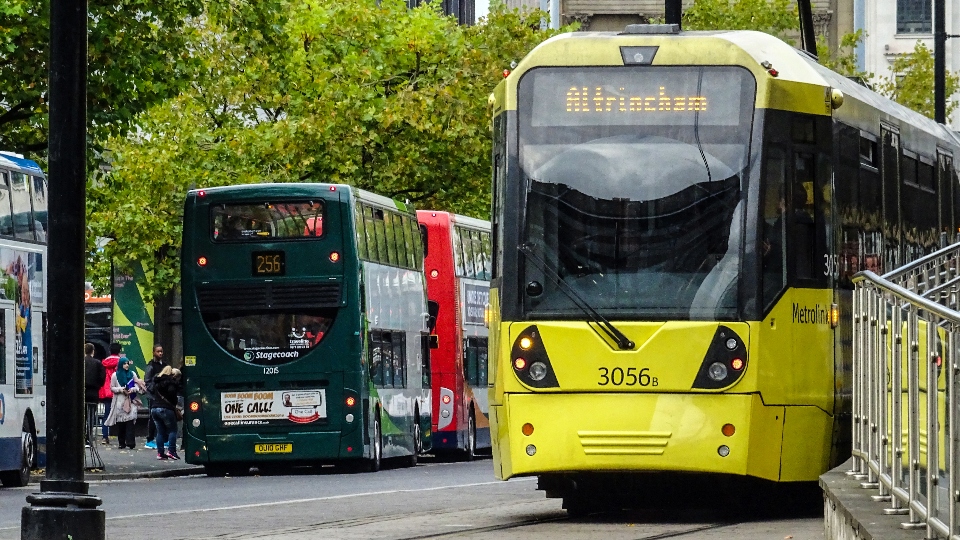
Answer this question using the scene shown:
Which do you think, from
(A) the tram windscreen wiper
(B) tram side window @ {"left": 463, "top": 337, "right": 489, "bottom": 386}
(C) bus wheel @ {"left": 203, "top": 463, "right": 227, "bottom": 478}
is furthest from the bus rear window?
(A) the tram windscreen wiper

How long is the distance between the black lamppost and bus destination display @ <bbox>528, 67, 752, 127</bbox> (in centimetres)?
475

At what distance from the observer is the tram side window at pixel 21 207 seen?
26469mm

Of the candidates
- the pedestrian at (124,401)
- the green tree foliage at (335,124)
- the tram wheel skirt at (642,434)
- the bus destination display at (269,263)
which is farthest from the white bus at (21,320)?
the green tree foliage at (335,124)

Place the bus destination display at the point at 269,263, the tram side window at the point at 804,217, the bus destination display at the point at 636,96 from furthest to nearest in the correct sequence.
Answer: the bus destination display at the point at 269,263, the tram side window at the point at 804,217, the bus destination display at the point at 636,96

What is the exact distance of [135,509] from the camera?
19547 mm

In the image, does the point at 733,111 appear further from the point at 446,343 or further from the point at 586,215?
the point at 446,343

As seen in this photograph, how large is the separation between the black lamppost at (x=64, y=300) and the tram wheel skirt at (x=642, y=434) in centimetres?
427

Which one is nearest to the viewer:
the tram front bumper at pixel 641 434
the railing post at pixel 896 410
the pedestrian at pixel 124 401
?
the railing post at pixel 896 410

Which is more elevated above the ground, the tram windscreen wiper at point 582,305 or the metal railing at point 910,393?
the tram windscreen wiper at point 582,305

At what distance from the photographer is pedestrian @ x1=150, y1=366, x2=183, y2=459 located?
112 ft

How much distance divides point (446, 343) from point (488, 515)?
19.1 m

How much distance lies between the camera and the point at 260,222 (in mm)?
29125

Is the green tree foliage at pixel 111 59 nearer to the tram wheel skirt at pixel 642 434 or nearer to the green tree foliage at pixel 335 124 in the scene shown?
the green tree foliage at pixel 335 124

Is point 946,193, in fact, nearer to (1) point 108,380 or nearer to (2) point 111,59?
(2) point 111,59
